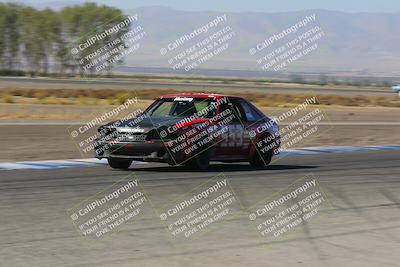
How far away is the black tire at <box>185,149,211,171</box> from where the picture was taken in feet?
46.3

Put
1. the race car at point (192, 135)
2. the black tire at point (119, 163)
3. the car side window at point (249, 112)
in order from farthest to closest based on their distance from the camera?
the car side window at point (249, 112) < the black tire at point (119, 163) < the race car at point (192, 135)

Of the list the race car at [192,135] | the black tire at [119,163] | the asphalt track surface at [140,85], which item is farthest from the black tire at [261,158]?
the asphalt track surface at [140,85]

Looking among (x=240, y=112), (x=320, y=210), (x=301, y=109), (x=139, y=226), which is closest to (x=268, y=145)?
(x=240, y=112)

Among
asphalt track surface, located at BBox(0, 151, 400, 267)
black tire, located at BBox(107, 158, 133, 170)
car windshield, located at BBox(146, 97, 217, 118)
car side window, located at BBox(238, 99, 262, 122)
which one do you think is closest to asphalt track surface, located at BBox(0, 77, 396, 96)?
car side window, located at BBox(238, 99, 262, 122)

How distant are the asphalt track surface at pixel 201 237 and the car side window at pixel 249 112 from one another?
3.79 feet

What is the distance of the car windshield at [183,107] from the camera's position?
14453mm

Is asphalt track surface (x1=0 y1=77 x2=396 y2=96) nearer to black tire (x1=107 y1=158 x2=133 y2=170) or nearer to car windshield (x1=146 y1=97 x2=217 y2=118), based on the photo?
car windshield (x1=146 y1=97 x2=217 y2=118)

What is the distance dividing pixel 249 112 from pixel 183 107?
159 cm

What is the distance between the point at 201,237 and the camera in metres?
8.42

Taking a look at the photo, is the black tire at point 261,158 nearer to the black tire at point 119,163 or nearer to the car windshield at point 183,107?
the car windshield at point 183,107

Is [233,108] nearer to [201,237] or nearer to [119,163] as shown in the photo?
[119,163]

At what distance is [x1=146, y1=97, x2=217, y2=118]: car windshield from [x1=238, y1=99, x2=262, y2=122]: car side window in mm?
821

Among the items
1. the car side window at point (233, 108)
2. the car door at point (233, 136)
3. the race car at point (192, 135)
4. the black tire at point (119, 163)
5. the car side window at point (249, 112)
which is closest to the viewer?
the race car at point (192, 135)

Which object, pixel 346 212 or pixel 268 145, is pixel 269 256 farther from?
pixel 268 145
